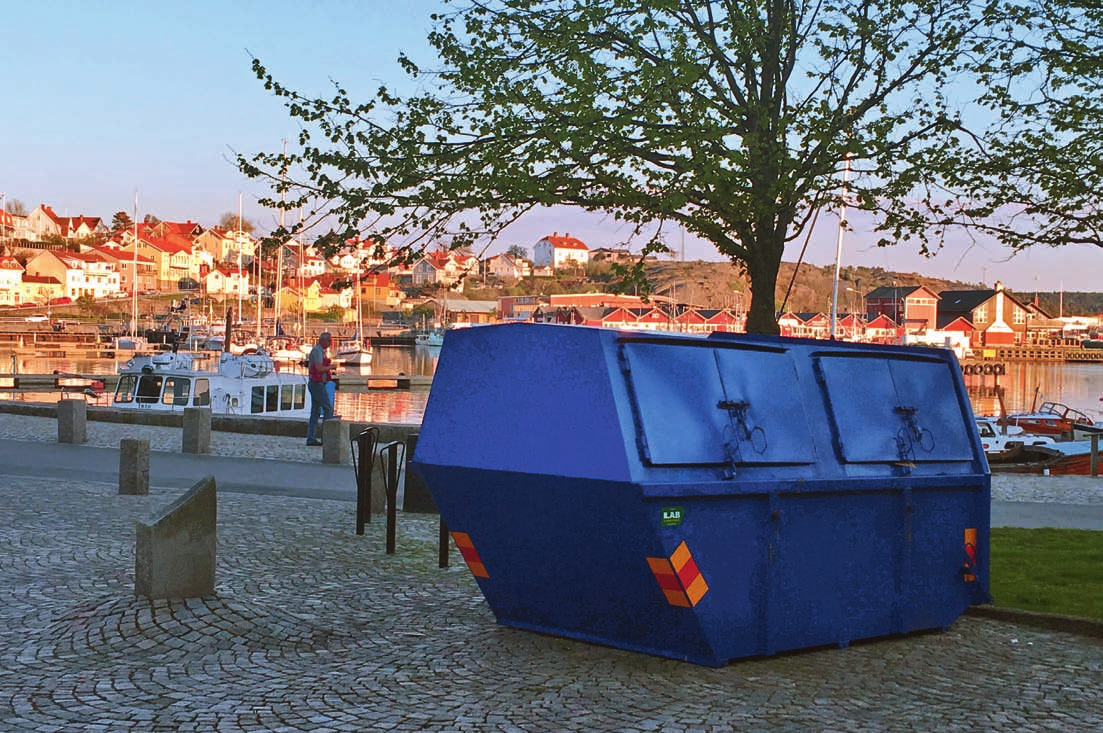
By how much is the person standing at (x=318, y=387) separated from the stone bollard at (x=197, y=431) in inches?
82.6

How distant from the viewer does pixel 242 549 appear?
13.1 m

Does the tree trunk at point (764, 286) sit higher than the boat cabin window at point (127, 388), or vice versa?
the tree trunk at point (764, 286)

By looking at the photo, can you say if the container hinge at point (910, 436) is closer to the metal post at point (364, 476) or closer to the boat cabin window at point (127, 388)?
the metal post at point (364, 476)

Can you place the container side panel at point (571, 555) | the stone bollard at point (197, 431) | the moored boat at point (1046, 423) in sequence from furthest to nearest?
the moored boat at point (1046, 423) < the stone bollard at point (197, 431) < the container side panel at point (571, 555)

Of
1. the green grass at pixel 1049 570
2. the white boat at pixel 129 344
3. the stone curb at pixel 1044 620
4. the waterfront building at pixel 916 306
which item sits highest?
the waterfront building at pixel 916 306

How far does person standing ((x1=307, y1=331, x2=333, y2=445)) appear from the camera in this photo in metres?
26.6

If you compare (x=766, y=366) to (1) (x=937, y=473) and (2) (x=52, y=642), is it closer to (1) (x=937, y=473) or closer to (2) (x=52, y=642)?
(1) (x=937, y=473)

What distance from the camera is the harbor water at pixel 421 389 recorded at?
62250mm

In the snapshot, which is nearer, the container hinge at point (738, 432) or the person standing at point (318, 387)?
the container hinge at point (738, 432)

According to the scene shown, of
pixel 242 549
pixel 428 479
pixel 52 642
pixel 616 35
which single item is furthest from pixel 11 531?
pixel 616 35

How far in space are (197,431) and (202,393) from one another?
12.7m

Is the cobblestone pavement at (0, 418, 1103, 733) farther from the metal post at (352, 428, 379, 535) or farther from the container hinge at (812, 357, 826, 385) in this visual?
the metal post at (352, 428, 379, 535)

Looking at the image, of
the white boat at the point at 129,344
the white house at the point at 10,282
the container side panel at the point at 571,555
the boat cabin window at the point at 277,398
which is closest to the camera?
the container side panel at the point at 571,555

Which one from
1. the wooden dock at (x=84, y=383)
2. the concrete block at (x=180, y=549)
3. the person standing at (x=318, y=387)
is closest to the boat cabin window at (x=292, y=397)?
the person standing at (x=318, y=387)
